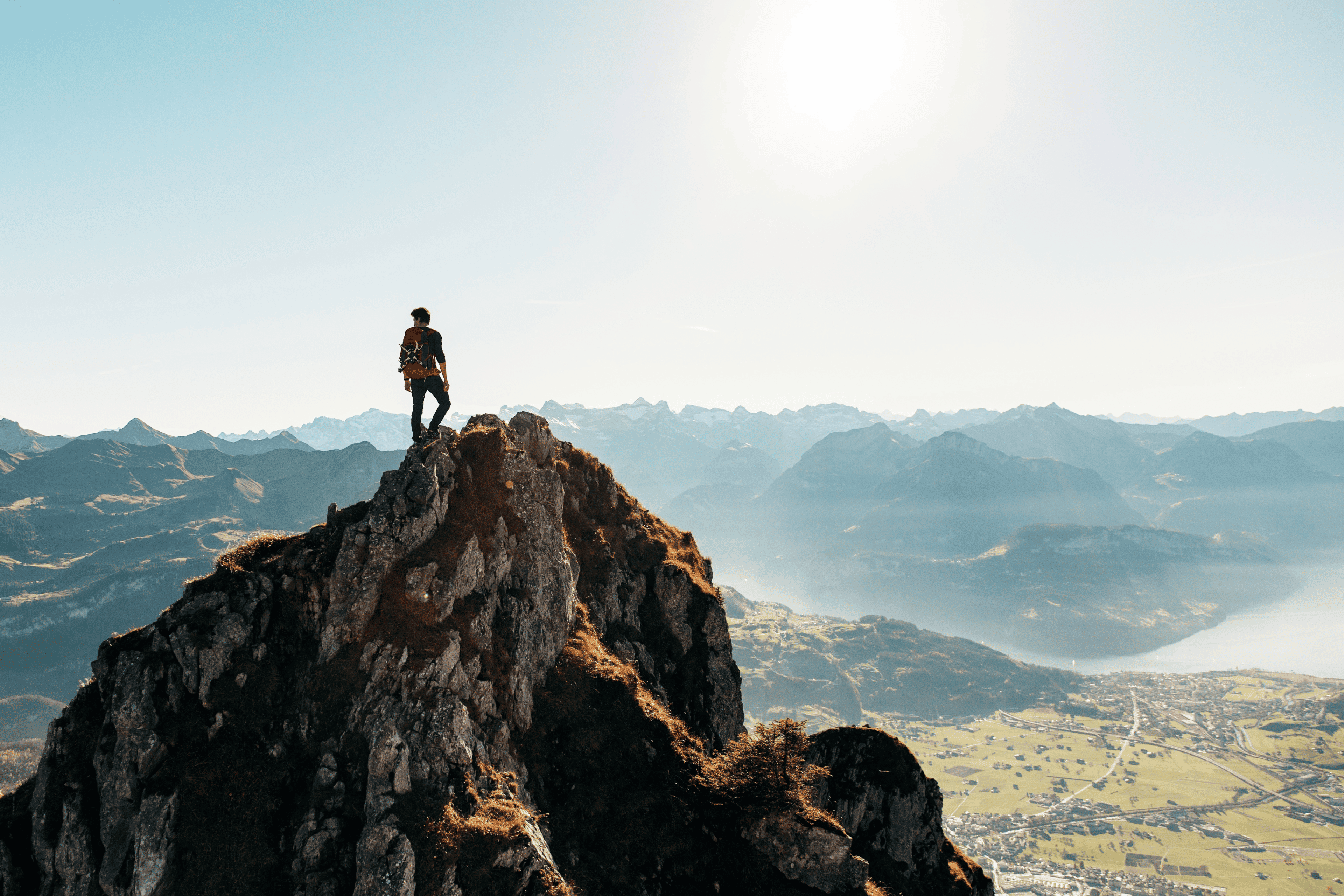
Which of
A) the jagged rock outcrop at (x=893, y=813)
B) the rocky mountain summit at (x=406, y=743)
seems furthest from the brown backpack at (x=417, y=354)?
the jagged rock outcrop at (x=893, y=813)

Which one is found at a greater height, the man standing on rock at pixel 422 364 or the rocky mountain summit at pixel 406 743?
the man standing on rock at pixel 422 364

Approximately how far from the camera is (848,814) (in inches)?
1758

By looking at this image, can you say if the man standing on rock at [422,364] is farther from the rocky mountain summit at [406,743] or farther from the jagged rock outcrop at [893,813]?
the jagged rock outcrop at [893,813]

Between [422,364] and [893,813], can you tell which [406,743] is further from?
[893,813]

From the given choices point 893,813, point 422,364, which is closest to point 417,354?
point 422,364

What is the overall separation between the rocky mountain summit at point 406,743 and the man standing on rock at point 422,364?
2.54 meters

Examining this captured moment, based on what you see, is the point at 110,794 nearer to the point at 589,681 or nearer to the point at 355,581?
the point at 355,581

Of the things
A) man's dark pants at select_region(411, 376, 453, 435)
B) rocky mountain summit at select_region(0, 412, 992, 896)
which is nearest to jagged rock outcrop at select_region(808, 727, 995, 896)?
rocky mountain summit at select_region(0, 412, 992, 896)

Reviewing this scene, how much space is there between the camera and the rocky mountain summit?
76.2 ft

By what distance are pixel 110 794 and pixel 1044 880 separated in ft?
846

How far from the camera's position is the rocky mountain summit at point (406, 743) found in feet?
76.2

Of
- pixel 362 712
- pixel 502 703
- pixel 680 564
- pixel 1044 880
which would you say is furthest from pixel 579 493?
pixel 1044 880

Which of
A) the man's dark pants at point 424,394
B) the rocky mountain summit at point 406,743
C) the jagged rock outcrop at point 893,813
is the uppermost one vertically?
the man's dark pants at point 424,394

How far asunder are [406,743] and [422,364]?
18.7 metres
